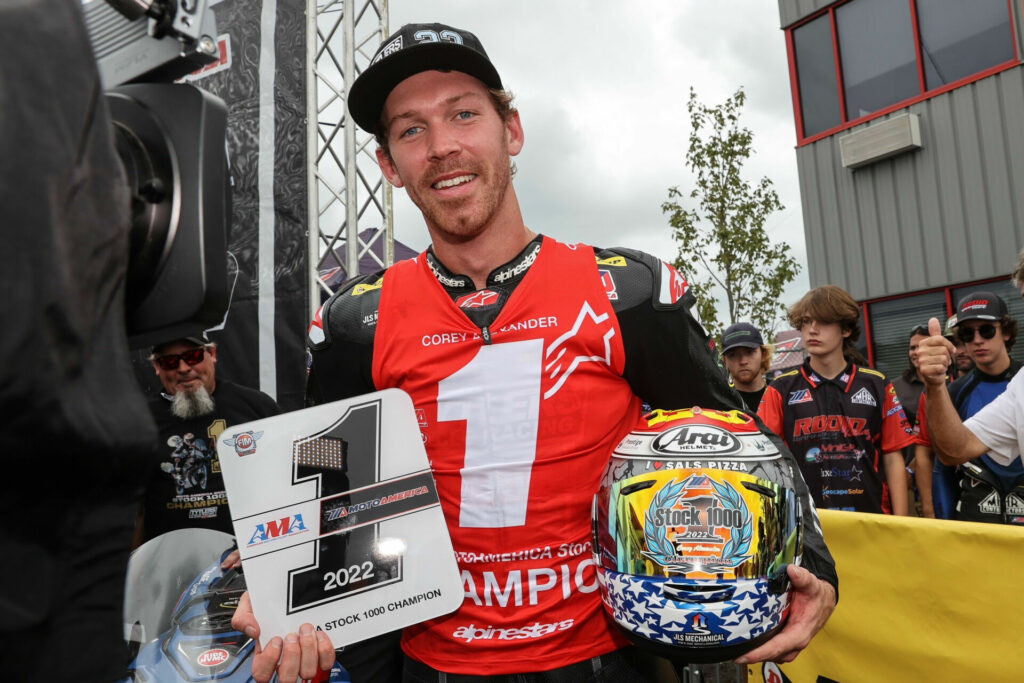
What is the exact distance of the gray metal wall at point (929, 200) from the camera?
878 cm

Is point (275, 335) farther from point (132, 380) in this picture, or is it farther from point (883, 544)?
point (132, 380)

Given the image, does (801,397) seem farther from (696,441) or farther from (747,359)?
(696,441)

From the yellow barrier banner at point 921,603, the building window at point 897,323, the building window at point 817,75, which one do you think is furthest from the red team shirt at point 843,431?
the building window at point 817,75

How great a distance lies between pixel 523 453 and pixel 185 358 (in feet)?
10.5

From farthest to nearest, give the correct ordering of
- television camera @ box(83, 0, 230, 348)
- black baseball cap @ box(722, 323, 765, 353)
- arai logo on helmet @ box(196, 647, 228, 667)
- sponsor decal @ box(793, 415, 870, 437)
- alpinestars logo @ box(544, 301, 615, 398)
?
black baseball cap @ box(722, 323, 765, 353) → sponsor decal @ box(793, 415, 870, 437) → arai logo on helmet @ box(196, 647, 228, 667) → alpinestars logo @ box(544, 301, 615, 398) → television camera @ box(83, 0, 230, 348)

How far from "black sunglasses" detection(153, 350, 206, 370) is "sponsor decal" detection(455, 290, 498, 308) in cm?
294

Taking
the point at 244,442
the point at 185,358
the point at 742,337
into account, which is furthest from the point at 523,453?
the point at 742,337

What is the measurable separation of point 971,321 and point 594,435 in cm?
350

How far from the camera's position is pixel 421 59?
1955 millimetres

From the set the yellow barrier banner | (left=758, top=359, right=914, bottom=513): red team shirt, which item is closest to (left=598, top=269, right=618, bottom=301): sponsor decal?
the yellow barrier banner

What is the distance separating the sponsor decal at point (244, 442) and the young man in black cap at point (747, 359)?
4.70 m

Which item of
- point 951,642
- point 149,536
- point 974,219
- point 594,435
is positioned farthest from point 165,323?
point 974,219

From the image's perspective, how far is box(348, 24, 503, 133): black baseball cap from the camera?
6.33 feet

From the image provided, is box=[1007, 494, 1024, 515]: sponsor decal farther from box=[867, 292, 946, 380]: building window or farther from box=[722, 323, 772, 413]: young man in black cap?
box=[867, 292, 946, 380]: building window
